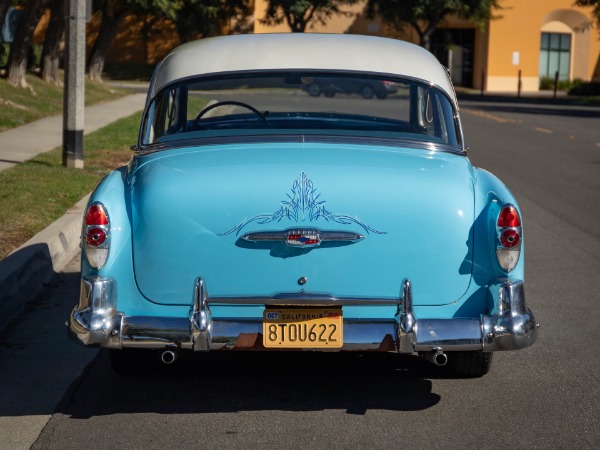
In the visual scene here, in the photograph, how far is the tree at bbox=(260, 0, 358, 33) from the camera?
5406 cm

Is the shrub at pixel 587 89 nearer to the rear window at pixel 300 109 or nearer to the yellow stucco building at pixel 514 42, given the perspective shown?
the yellow stucco building at pixel 514 42

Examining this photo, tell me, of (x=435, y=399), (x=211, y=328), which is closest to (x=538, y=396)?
(x=435, y=399)

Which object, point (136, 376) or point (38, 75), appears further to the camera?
point (38, 75)

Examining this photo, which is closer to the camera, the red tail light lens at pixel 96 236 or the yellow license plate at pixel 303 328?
the yellow license plate at pixel 303 328

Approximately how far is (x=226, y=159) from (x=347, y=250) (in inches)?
29.0

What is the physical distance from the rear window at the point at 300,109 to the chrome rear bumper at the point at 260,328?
1062mm

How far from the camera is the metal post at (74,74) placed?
503 inches

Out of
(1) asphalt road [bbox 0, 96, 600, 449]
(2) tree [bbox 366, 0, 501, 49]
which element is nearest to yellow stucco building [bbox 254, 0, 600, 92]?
(2) tree [bbox 366, 0, 501, 49]

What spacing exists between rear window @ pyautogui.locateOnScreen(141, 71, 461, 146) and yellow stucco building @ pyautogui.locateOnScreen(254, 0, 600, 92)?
5036 cm

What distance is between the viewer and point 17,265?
7359 mm

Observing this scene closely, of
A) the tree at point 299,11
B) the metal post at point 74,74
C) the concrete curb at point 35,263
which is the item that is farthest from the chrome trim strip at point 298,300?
the tree at point 299,11

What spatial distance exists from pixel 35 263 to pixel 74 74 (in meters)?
5.36

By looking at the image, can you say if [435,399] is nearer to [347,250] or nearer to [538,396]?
[538,396]

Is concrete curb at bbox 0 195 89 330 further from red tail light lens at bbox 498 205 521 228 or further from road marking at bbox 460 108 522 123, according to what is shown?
road marking at bbox 460 108 522 123
